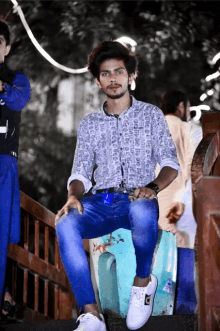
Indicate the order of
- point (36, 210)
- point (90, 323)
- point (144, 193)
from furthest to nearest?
1. point (36, 210)
2. point (144, 193)
3. point (90, 323)

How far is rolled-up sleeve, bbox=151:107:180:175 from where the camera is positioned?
239cm

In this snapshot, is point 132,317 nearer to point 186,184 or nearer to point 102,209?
point 102,209

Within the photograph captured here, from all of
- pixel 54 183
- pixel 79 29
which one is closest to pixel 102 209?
pixel 54 183

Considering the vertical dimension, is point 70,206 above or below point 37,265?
above

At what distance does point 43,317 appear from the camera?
3.88 meters

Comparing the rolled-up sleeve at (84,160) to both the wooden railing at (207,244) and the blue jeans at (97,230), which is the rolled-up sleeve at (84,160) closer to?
the blue jeans at (97,230)

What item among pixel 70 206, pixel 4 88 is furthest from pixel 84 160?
pixel 4 88

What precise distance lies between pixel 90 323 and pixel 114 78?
1.38 m

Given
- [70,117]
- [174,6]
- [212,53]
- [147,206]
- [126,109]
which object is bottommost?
[147,206]

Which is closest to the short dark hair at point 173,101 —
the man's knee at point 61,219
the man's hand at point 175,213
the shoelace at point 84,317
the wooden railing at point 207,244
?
the man's hand at point 175,213

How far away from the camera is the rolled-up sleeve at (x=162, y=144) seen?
A: 2.39 m

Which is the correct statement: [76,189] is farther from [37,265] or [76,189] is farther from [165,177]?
[37,265]

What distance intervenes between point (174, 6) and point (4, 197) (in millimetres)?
6926

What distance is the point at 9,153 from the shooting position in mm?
2539
